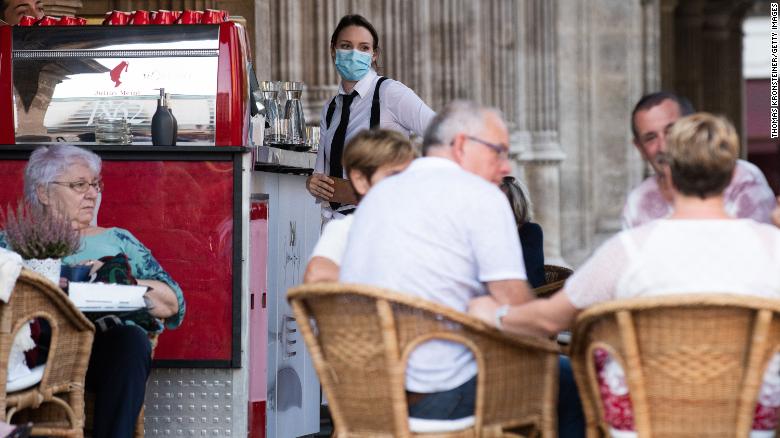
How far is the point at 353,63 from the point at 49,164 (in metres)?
1.93

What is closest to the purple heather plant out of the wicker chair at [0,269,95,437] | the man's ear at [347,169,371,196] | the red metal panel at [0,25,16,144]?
the wicker chair at [0,269,95,437]

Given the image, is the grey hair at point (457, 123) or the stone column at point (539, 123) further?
→ the stone column at point (539, 123)

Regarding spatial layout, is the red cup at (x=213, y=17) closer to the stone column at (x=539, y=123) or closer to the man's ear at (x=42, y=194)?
the man's ear at (x=42, y=194)

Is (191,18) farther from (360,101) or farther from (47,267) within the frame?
(47,267)

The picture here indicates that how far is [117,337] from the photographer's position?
5.02m

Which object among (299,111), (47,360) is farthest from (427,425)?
(299,111)

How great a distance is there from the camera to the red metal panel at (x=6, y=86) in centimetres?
605

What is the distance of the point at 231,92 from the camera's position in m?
5.88

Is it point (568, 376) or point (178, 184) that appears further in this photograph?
point (178, 184)

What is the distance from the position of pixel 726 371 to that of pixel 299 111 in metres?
3.92

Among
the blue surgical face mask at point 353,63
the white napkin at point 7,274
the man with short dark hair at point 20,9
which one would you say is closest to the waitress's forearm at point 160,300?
the white napkin at point 7,274

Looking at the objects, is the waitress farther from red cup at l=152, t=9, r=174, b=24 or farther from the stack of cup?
the stack of cup

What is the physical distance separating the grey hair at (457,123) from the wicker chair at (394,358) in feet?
1.83

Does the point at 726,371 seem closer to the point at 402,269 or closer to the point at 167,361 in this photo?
the point at 402,269
